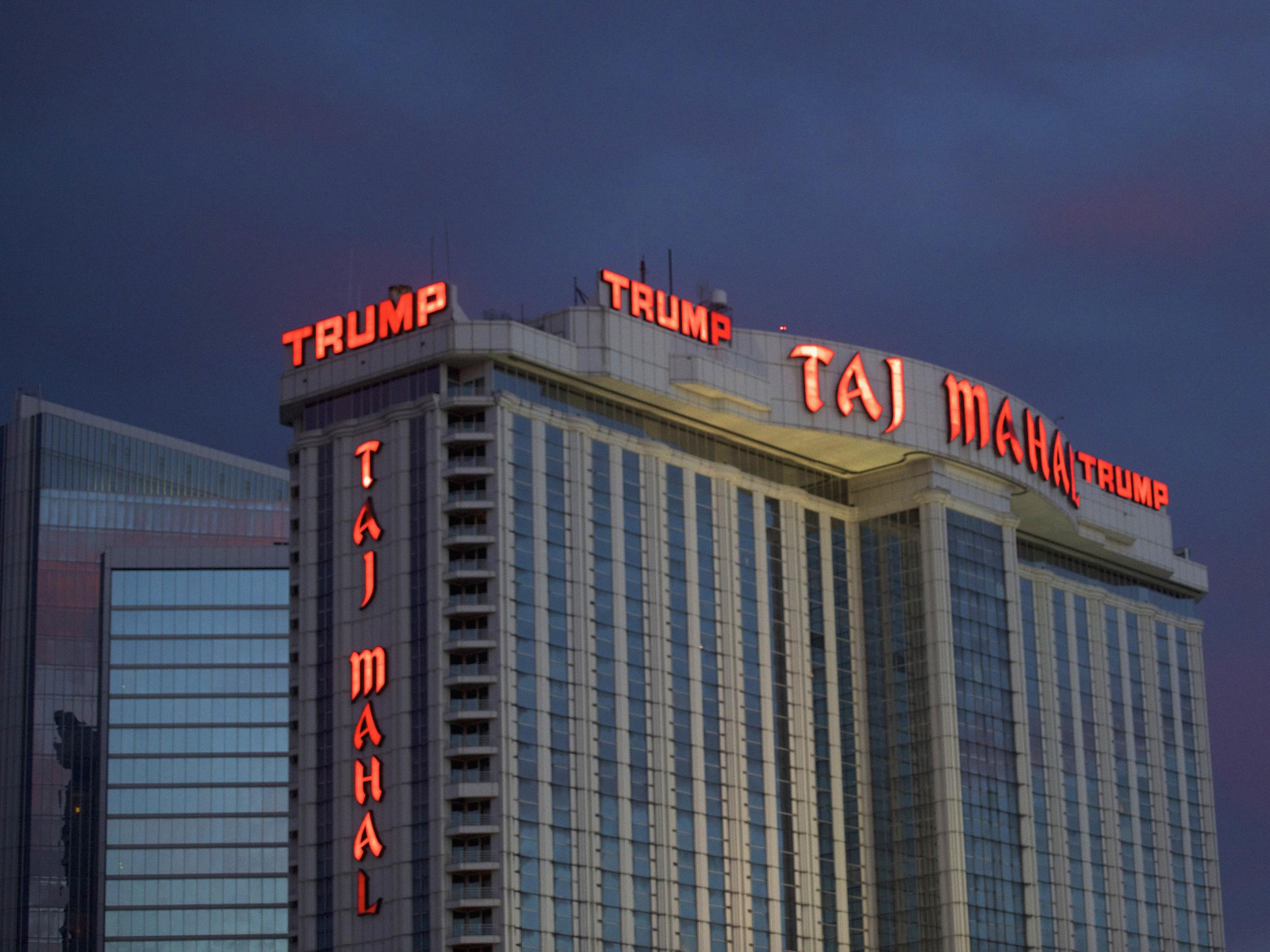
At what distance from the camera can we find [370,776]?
464ft

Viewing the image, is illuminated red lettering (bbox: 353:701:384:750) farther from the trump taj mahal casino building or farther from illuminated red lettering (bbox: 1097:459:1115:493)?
illuminated red lettering (bbox: 1097:459:1115:493)

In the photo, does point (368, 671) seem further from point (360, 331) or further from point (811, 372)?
point (811, 372)

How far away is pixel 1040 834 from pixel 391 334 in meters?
65.7

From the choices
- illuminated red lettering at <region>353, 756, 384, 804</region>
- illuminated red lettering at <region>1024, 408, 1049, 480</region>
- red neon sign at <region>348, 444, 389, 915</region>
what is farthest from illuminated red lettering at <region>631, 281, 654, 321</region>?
illuminated red lettering at <region>1024, 408, 1049, 480</region>

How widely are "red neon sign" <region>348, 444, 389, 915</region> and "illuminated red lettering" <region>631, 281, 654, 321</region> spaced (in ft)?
64.2

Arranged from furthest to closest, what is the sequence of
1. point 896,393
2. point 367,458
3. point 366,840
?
point 896,393 < point 367,458 < point 366,840

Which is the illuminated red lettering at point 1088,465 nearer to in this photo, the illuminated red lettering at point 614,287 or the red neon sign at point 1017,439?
the red neon sign at point 1017,439

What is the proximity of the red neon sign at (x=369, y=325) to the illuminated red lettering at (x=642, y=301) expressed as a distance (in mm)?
13736

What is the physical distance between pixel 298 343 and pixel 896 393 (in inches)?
1675

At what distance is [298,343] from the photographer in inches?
6078

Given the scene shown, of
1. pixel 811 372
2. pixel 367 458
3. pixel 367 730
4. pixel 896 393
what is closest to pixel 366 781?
pixel 367 730

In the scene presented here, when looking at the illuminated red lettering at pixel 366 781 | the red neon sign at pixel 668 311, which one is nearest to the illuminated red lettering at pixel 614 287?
the red neon sign at pixel 668 311

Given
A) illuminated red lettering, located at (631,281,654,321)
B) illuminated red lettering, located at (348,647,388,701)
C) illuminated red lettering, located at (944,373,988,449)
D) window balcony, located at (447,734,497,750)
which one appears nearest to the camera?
window balcony, located at (447,734,497,750)

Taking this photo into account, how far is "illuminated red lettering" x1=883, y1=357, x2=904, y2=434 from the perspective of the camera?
167875 millimetres
